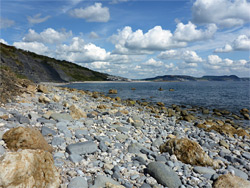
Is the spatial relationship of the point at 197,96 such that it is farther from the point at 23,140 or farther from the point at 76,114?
the point at 23,140

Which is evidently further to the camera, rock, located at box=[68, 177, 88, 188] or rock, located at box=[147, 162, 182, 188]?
rock, located at box=[147, 162, 182, 188]

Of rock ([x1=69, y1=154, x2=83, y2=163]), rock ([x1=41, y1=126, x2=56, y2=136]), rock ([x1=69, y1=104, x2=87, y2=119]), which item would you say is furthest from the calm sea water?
rock ([x1=69, y1=154, x2=83, y2=163])

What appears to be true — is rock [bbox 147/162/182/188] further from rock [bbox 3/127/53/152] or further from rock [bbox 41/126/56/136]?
rock [bbox 41/126/56/136]

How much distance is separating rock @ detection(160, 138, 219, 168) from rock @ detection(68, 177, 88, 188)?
→ 384 centimetres

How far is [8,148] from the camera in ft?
17.5

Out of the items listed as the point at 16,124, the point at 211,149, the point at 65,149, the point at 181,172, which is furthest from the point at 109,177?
the point at 211,149

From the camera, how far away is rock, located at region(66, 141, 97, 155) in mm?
6035

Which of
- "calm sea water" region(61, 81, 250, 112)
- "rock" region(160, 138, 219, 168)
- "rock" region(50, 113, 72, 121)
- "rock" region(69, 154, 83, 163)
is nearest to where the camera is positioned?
"rock" region(69, 154, 83, 163)

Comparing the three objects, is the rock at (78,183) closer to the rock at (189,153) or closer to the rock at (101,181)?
the rock at (101,181)

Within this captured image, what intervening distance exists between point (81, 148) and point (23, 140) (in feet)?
6.05

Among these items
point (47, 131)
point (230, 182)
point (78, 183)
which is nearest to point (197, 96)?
point (230, 182)

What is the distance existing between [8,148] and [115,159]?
132 inches

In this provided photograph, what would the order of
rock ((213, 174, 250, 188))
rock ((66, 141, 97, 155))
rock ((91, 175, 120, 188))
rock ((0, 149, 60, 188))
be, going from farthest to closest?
rock ((66, 141, 97, 155)) < rock ((213, 174, 250, 188)) < rock ((91, 175, 120, 188)) < rock ((0, 149, 60, 188))

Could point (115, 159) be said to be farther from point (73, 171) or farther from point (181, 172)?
point (181, 172)
